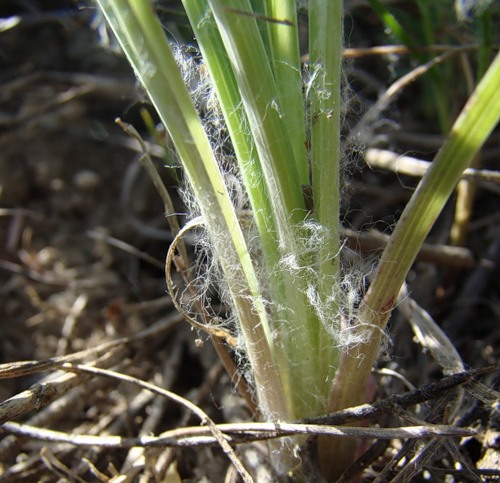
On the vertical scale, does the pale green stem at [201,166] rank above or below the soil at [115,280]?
above

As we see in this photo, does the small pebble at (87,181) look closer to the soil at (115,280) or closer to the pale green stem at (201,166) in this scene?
the soil at (115,280)

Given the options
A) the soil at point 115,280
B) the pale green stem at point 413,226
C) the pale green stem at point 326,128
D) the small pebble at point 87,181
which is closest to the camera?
the pale green stem at point 413,226

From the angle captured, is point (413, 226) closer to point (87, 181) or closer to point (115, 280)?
point (115, 280)

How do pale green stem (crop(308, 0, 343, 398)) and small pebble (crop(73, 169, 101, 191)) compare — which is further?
small pebble (crop(73, 169, 101, 191))

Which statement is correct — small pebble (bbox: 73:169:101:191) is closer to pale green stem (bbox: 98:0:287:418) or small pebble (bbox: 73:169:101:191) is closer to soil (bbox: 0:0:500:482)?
soil (bbox: 0:0:500:482)

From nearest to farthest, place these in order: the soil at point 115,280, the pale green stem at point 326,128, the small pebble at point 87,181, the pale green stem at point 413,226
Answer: the pale green stem at point 413,226 → the pale green stem at point 326,128 → the soil at point 115,280 → the small pebble at point 87,181

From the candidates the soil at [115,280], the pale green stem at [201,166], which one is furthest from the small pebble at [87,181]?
the pale green stem at [201,166]

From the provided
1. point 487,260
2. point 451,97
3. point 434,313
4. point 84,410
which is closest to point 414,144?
point 451,97

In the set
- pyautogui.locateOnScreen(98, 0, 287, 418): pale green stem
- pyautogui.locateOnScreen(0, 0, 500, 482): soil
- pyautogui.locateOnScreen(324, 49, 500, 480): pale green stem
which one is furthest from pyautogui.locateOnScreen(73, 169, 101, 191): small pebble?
pyautogui.locateOnScreen(324, 49, 500, 480): pale green stem

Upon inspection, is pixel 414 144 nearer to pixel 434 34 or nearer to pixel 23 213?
pixel 434 34
